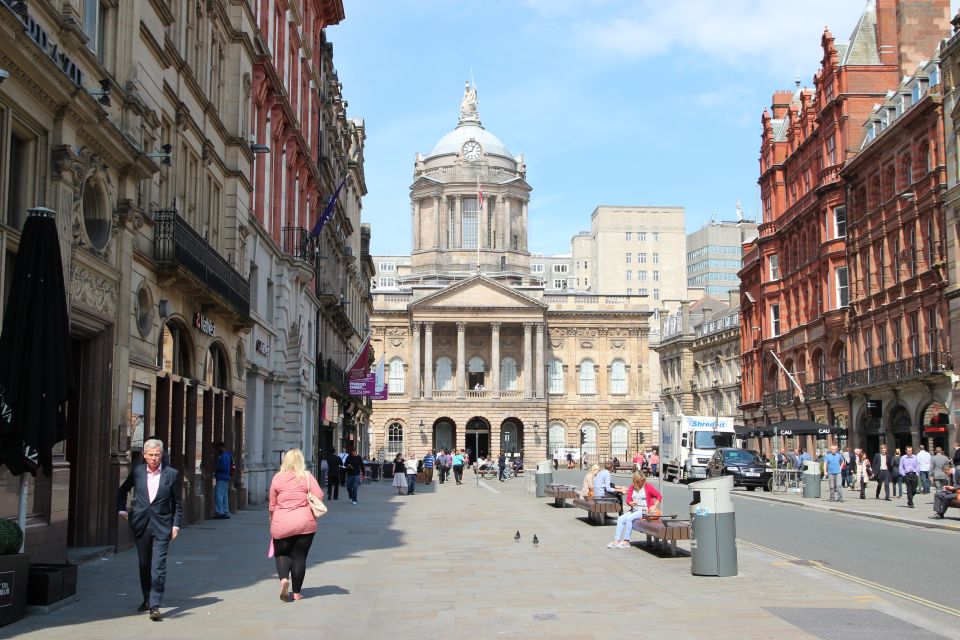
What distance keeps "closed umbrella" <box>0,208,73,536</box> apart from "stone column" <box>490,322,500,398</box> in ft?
280

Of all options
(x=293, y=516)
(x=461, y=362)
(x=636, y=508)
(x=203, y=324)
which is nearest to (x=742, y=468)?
(x=636, y=508)

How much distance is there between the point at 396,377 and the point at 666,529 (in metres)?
83.8

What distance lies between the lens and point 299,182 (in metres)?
38.7

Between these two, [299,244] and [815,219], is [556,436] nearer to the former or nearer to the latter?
[815,219]

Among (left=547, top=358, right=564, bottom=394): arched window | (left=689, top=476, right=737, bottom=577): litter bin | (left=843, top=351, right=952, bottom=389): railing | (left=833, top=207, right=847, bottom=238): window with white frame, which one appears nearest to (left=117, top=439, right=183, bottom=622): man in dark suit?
(left=689, top=476, right=737, bottom=577): litter bin

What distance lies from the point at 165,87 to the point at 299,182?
18.4 metres

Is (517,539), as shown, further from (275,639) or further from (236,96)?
(236,96)

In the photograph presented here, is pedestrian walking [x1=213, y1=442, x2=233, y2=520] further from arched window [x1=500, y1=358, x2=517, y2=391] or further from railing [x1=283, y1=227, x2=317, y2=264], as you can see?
arched window [x1=500, y1=358, x2=517, y2=391]

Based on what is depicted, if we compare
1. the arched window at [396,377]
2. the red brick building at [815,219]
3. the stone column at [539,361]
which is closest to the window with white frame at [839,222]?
the red brick building at [815,219]

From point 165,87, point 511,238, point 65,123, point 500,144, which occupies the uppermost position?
point 500,144

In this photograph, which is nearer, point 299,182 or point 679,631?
point 679,631

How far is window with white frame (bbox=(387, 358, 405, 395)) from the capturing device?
324 feet

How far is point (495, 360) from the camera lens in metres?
97.1

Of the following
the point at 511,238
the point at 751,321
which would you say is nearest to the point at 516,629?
the point at 751,321
